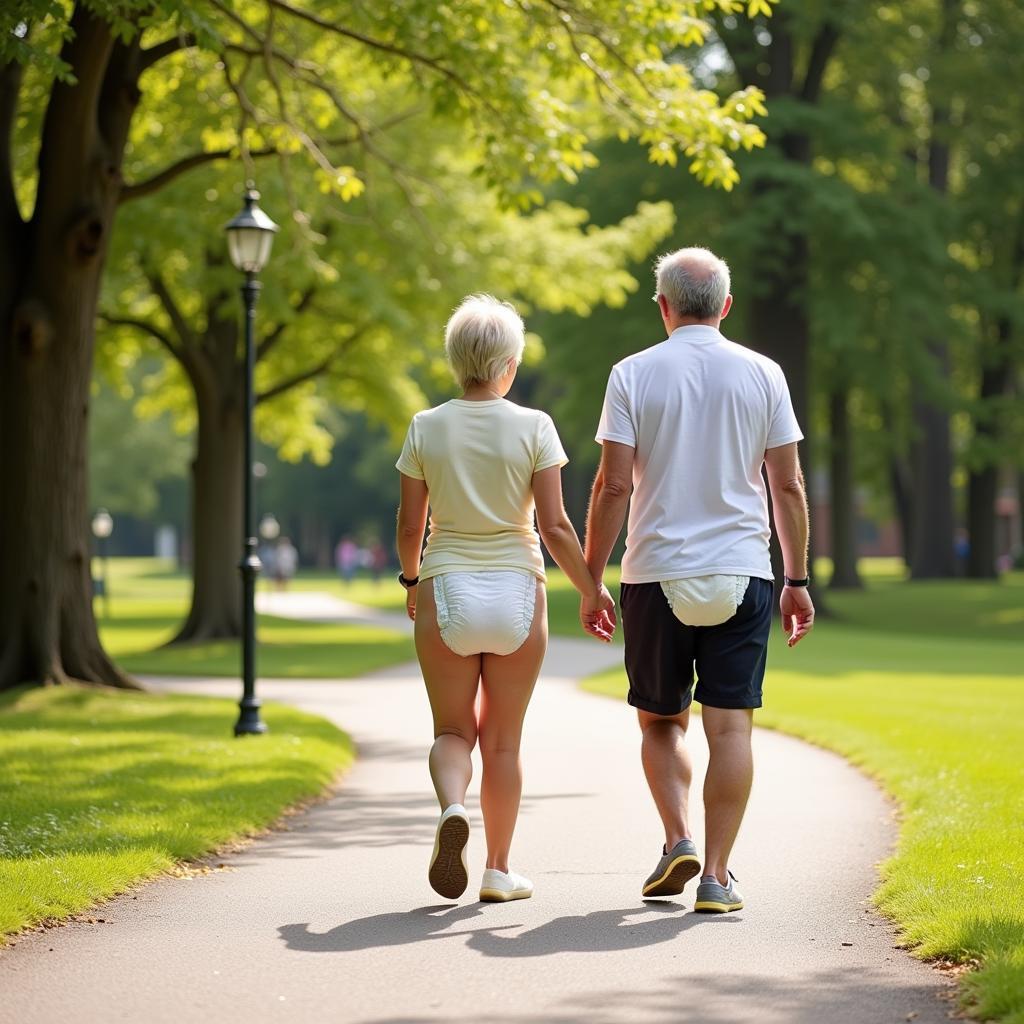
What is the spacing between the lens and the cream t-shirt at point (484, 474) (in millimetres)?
5781

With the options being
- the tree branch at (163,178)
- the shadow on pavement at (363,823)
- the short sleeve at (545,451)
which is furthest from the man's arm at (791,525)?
the tree branch at (163,178)

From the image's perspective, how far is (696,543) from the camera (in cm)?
577

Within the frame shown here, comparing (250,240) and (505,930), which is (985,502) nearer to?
(250,240)

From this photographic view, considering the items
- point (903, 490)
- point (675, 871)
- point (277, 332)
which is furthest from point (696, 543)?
point (903, 490)

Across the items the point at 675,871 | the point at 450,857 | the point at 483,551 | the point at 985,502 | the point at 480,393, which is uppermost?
the point at 985,502

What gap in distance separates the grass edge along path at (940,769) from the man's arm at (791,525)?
105 centimetres

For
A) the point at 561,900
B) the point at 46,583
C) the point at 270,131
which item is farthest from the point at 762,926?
the point at 270,131

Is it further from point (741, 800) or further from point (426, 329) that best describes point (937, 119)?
point (741, 800)

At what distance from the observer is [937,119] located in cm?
3841

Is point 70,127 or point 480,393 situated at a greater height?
point 70,127

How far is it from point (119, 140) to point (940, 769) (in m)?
8.93

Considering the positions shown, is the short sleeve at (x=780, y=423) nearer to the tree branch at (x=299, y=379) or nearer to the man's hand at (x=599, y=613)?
the man's hand at (x=599, y=613)

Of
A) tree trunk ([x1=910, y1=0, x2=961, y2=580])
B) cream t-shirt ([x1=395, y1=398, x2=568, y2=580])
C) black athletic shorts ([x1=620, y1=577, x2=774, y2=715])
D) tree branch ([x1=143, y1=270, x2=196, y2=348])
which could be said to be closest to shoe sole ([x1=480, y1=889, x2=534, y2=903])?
black athletic shorts ([x1=620, y1=577, x2=774, y2=715])

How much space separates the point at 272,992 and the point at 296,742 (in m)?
6.91
